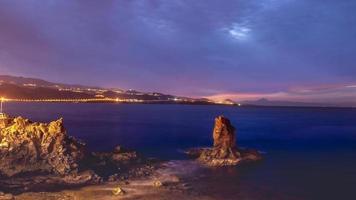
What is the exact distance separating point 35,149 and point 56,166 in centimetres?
384

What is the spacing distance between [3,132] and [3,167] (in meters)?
6.87

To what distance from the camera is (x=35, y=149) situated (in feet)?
183

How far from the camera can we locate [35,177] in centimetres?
5169

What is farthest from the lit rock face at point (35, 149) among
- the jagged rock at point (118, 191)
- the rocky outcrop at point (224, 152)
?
the rocky outcrop at point (224, 152)

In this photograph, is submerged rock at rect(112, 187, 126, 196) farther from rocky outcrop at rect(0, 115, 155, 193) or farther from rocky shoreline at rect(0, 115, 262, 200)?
rocky outcrop at rect(0, 115, 155, 193)

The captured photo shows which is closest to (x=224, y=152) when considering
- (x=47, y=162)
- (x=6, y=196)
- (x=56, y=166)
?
(x=56, y=166)

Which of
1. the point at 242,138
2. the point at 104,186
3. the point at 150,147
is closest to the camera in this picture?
the point at 104,186

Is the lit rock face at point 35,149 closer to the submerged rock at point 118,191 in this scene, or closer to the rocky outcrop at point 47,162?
the rocky outcrop at point 47,162

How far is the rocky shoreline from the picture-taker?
161ft

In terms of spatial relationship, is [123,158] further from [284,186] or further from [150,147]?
[150,147]

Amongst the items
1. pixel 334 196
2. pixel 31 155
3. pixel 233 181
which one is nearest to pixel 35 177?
pixel 31 155

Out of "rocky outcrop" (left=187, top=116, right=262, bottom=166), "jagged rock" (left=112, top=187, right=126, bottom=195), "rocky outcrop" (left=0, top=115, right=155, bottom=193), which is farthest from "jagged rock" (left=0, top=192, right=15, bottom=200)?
"rocky outcrop" (left=187, top=116, right=262, bottom=166)

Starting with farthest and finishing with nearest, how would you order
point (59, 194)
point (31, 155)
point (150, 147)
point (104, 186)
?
1. point (150, 147)
2. point (31, 155)
3. point (104, 186)
4. point (59, 194)

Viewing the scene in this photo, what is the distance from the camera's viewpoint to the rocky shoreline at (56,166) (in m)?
49.1
